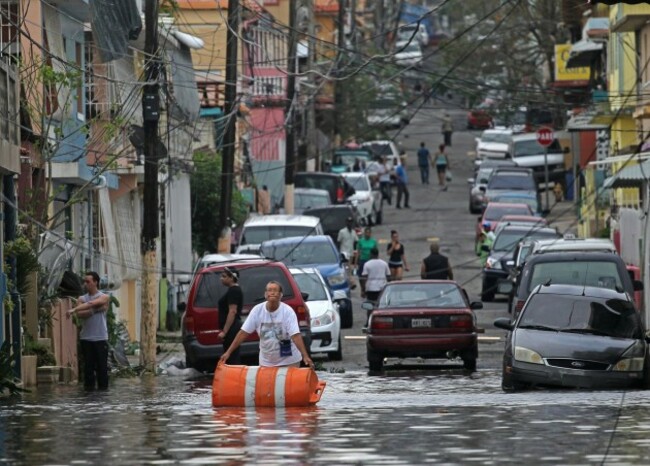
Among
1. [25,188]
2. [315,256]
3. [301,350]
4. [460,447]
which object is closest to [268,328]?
[301,350]

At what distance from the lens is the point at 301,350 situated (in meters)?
20.0

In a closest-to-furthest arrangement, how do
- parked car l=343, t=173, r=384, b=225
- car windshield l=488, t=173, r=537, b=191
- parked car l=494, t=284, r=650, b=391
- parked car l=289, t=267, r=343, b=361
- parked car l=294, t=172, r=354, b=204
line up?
parked car l=494, t=284, r=650, b=391
parked car l=289, t=267, r=343, b=361
parked car l=343, t=173, r=384, b=225
parked car l=294, t=172, r=354, b=204
car windshield l=488, t=173, r=537, b=191

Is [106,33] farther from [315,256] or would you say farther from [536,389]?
[536,389]

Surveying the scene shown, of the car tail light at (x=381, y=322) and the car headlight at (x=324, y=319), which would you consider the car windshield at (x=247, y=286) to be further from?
the car headlight at (x=324, y=319)

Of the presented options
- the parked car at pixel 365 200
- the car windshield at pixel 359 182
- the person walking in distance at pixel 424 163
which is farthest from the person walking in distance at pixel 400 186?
the person walking in distance at pixel 424 163

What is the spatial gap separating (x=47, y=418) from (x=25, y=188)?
1055 cm

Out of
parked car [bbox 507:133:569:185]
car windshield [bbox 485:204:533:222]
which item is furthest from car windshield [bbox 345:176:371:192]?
car windshield [bbox 485:204:533:222]

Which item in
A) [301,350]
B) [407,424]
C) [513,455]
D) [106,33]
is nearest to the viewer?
[513,455]

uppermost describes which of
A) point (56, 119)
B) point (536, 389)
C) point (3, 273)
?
point (56, 119)

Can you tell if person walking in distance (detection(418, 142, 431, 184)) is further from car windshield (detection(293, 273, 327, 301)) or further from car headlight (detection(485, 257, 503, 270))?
car windshield (detection(293, 273, 327, 301))

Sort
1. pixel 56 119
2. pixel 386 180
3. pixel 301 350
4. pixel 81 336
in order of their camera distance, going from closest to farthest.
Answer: pixel 301 350, pixel 81 336, pixel 56 119, pixel 386 180

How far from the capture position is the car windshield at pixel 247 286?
27781mm

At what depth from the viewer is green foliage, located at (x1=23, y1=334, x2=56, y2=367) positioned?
2491cm

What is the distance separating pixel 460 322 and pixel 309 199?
99.9ft
